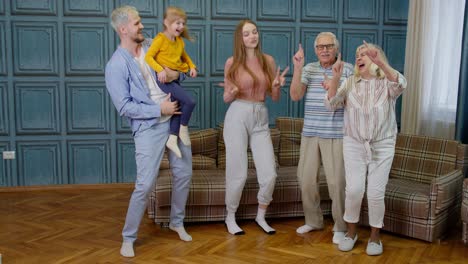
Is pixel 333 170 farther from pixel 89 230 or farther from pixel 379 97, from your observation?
pixel 89 230

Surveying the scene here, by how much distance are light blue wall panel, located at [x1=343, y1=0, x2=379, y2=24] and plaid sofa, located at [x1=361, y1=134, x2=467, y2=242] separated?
1733 millimetres

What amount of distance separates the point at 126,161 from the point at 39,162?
82 cm

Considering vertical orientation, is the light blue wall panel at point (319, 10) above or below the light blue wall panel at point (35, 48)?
above

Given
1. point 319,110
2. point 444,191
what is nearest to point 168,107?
point 319,110

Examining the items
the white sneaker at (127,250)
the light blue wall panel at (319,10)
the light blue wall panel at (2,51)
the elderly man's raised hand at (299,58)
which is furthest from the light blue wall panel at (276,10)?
the white sneaker at (127,250)

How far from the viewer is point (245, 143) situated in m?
3.64

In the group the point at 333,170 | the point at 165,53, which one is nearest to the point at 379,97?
the point at 333,170

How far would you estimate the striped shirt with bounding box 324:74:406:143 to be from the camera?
10.6ft

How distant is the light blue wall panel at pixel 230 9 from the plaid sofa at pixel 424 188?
2008mm

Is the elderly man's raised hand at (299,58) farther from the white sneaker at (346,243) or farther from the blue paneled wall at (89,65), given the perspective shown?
the blue paneled wall at (89,65)

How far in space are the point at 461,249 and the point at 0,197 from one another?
12.8 ft

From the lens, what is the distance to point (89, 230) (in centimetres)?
388

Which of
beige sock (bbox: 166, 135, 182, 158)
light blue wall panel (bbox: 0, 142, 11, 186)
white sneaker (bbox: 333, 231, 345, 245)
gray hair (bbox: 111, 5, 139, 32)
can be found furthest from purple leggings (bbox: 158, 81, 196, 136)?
light blue wall panel (bbox: 0, 142, 11, 186)

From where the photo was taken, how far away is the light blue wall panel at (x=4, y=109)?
194 inches
